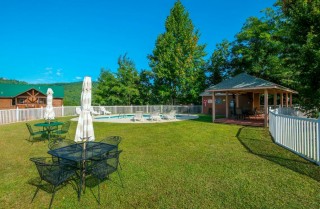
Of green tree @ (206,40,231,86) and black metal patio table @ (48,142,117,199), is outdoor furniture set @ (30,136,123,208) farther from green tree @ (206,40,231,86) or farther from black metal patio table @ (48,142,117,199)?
green tree @ (206,40,231,86)

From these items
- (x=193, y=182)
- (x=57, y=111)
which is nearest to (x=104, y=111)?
(x=57, y=111)

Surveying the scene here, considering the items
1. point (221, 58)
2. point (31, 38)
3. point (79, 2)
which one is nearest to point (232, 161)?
point (79, 2)

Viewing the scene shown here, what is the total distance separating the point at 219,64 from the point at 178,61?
21.7 ft

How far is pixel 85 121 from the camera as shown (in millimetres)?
4270

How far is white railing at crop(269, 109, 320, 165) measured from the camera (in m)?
4.64

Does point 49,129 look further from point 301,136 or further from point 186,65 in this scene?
point 186,65

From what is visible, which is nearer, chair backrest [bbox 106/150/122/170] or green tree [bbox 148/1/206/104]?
chair backrest [bbox 106/150/122/170]

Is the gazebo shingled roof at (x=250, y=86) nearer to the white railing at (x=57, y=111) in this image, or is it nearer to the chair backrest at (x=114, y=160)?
the chair backrest at (x=114, y=160)

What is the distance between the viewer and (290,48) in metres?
9.82

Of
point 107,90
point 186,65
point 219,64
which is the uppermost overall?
point 219,64

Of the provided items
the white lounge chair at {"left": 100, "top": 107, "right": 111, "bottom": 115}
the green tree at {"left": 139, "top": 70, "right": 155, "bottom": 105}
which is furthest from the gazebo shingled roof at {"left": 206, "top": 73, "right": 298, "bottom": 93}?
the green tree at {"left": 139, "top": 70, "right": 155, "bottom": 105}

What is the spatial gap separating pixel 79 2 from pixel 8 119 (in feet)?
50.0

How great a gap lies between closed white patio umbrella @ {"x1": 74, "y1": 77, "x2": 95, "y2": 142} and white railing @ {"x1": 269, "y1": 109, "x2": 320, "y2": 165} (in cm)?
570

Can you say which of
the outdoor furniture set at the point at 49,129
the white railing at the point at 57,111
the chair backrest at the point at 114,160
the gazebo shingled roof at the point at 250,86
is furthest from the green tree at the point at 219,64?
the chair backrest at the point at 114,160
